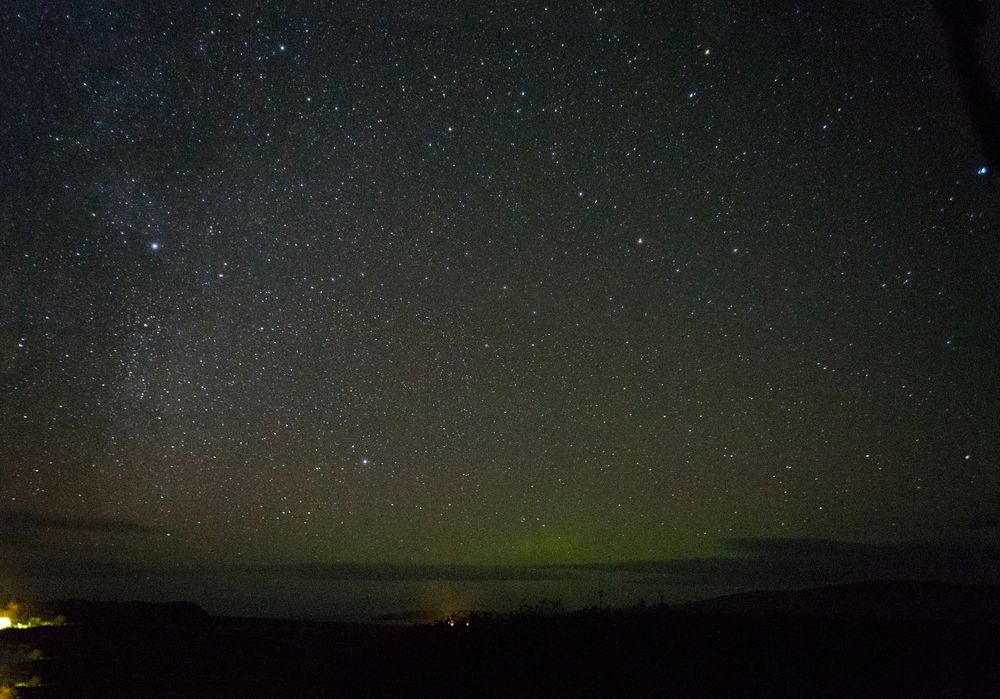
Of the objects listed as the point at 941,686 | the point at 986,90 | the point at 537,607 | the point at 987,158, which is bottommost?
the point at 941,686

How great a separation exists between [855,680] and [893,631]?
78.2 inches

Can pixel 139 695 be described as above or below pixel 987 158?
below

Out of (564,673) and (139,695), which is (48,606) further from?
(564,673)

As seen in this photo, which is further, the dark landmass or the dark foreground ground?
the dark landmass

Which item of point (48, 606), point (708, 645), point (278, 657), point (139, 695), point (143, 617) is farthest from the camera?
point (48, 606)

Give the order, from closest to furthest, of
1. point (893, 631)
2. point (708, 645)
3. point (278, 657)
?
point (708, 645), point (893, 631), point (278, 657)

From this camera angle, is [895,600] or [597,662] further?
[895,600]

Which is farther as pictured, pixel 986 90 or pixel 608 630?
pixel 608 630

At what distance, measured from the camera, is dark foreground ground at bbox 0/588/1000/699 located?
8.64m

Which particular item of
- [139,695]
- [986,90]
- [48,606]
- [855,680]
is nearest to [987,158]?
[986,90]

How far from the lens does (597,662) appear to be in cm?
927

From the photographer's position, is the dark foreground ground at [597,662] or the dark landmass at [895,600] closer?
the dark foreground ground at [597,662]

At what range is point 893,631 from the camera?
1020 cm

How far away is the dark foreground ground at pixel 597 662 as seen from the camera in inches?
340
